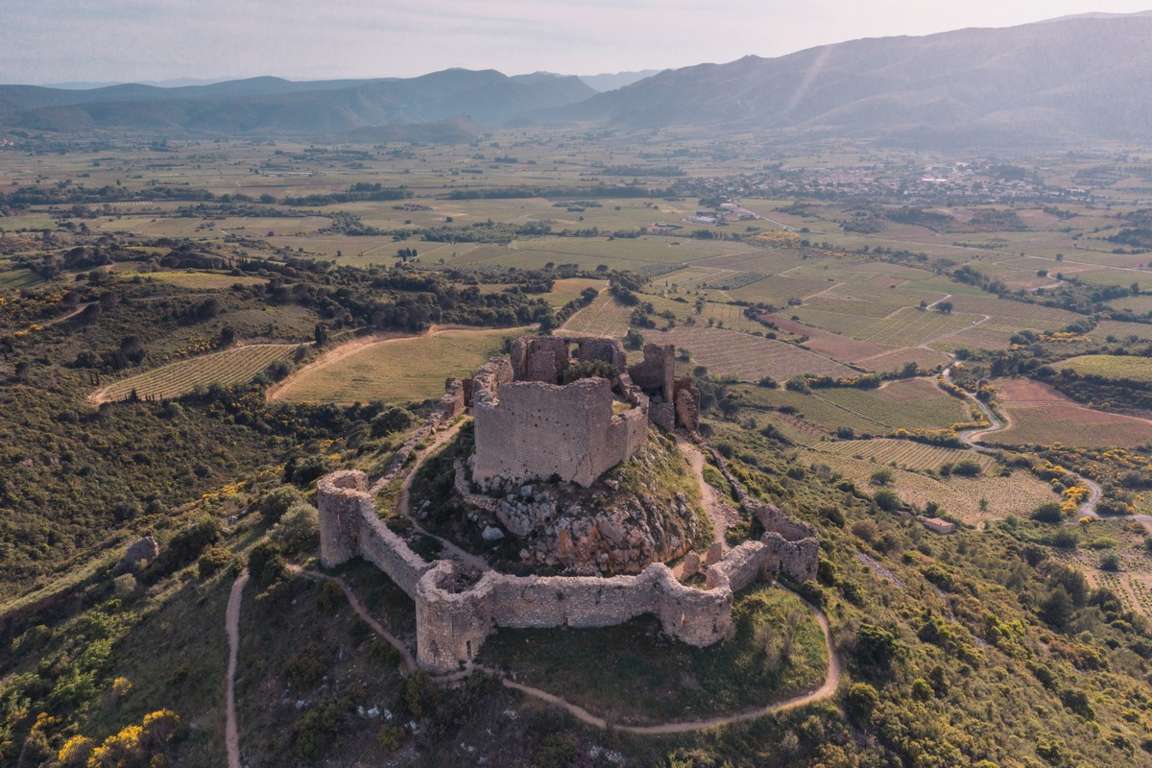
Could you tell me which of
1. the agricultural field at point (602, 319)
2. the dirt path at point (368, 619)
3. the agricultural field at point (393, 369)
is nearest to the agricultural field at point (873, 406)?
the agricultural field at point (602, 319)

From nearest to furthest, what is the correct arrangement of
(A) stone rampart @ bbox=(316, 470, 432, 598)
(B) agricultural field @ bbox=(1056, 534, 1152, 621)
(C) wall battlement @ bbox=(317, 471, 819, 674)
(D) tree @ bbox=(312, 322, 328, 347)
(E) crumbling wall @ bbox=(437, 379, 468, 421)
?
(C) wall battlement @ bbox=(317, 471, 819, 674), (A) stone rampart @ bbox=(316, 470, 432, 598), (E) crumbling wall @ bbox=(437, 379, 468, 421), (B) agricultural field @ bbox=(1056, 534, 1152, 621), (D) tree @ bbox=(312, 322, 328, 347)

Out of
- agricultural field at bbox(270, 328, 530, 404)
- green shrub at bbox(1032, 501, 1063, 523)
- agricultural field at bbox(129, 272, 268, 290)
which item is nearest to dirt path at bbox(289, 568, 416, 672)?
agricultural field at bbox(270, 328, 530, 404)

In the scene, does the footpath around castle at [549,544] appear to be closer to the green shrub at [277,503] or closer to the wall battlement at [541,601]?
the wall battlement at [541,601]

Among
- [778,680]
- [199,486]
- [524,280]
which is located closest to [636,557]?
[778,680]

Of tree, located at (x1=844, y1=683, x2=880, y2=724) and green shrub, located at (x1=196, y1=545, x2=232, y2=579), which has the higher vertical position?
tree, located at (x1=844, y1=683, x2=880, y2=724)

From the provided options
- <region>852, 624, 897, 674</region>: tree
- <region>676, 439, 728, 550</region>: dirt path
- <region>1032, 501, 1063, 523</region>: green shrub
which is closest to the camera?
<region>852, 624, 897, 674</region>: tree

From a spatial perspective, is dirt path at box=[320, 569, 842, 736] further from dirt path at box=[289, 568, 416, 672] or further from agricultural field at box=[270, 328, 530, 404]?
agricultural field at box=[270, 328, 530, 404]

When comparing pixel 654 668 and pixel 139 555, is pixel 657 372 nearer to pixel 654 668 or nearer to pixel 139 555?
pixel 654 668

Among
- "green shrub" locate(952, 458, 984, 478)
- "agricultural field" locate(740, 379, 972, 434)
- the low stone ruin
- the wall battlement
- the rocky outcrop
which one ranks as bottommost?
"agricultural field" locate(740, 379, 972, 434)

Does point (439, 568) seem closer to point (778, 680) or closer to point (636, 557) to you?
point (636, 557)
